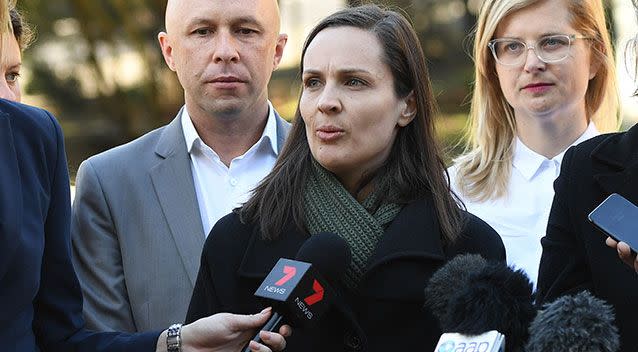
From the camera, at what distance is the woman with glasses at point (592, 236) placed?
3180 millimetres

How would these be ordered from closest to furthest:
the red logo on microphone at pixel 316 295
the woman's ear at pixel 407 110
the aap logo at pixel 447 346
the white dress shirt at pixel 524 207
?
the aap logo at pixel 447 346 → the red logo on microphone at pixel 316 295 → the woman's ear at pixel 407 110 → the white dress shirt at pixel 524 207

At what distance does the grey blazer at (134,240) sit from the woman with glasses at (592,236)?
1.51 m

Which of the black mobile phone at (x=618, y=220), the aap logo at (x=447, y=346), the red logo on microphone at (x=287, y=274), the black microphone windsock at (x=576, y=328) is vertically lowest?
the aap logo at (x=447, y=346)

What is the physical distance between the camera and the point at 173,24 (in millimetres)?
4762

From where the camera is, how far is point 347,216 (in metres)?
3.59

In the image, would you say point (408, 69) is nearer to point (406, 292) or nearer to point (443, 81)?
point (406, 292)

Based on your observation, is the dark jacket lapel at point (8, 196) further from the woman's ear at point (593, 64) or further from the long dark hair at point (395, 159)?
the woman's ear at point (593, 64)

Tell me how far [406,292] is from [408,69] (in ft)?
2.55

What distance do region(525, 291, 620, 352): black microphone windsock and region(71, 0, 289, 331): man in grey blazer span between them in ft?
6.46

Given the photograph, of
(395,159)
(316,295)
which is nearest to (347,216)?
(395,159)

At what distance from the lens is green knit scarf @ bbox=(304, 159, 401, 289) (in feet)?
11.6

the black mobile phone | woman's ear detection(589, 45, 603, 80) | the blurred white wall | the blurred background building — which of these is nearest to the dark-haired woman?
the black mobile phone

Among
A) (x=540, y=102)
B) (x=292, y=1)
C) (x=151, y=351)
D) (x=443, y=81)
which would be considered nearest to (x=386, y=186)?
(x=151, y=351)

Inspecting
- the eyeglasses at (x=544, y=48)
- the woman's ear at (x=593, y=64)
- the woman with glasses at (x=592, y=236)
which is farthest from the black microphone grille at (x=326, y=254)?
the woman's ear at (x=593, y=64)
